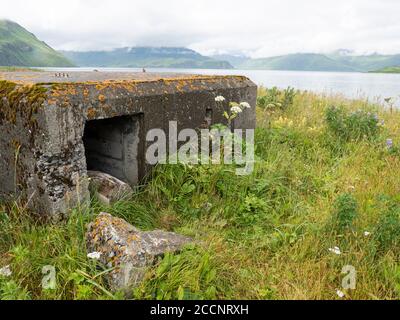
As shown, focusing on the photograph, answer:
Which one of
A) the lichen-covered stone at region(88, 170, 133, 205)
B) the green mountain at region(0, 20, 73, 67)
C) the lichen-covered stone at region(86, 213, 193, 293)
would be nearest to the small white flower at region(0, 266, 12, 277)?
the lichen-covered stone at region(86, 213, 193, 293)

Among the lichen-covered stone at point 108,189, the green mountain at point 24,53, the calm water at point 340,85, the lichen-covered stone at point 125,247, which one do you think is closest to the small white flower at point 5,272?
the lichen-covered stone at point 125,247

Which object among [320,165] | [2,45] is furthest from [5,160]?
[2,45]

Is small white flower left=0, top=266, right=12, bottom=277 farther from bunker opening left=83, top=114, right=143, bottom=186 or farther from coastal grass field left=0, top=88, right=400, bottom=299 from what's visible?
bunker opening left=83, top=114, right=143, bottom=186

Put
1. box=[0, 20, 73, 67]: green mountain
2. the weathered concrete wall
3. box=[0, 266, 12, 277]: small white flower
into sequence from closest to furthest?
box=[0, 266, 12, 277]: small white flower
the weathered concrete wall
box=[0, 20, 73, 67]: green mountain

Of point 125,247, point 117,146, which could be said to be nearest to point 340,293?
point 125,247

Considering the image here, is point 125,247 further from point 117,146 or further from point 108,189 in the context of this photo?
point 117,146

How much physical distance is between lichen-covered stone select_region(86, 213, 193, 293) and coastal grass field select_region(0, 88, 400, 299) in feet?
0.26

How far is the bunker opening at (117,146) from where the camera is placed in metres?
3.99

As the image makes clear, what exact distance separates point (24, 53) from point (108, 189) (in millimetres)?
194333

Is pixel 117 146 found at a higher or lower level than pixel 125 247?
higher

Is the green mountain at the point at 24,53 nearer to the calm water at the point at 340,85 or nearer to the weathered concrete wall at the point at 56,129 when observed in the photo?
the calm water at the point at 340,85

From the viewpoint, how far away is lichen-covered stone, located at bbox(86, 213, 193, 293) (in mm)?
2453

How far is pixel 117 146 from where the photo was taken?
4148 millimetres
